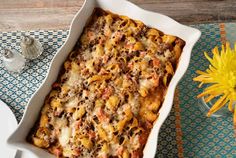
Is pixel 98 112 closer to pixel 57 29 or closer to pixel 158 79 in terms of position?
pixel 158 79

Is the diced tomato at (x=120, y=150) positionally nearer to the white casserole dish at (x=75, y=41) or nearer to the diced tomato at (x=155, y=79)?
the white casserole dish at (x=75, y=41)

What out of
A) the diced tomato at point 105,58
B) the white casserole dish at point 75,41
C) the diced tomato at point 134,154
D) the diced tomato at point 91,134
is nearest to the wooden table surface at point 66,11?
the white casserole dish at point 75,41

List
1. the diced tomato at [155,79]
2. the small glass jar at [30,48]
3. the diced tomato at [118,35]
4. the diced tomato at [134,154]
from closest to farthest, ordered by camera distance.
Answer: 1. the diced tomato at [134,154]
2. the diced tomato at [155,79]
3. the diced tomato at [118,35]
4. the small glass jar at [30,48]

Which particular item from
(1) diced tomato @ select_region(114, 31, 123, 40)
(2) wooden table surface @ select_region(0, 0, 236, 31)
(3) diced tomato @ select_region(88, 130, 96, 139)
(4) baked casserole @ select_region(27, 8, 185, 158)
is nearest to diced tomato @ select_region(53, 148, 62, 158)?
(4) baked casserole @ select_region(27, 8, 185, 158)

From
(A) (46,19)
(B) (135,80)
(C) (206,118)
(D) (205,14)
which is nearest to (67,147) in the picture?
(B) (135,80)

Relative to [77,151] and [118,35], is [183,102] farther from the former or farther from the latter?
[77,151]

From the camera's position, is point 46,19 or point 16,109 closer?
point 16,109
